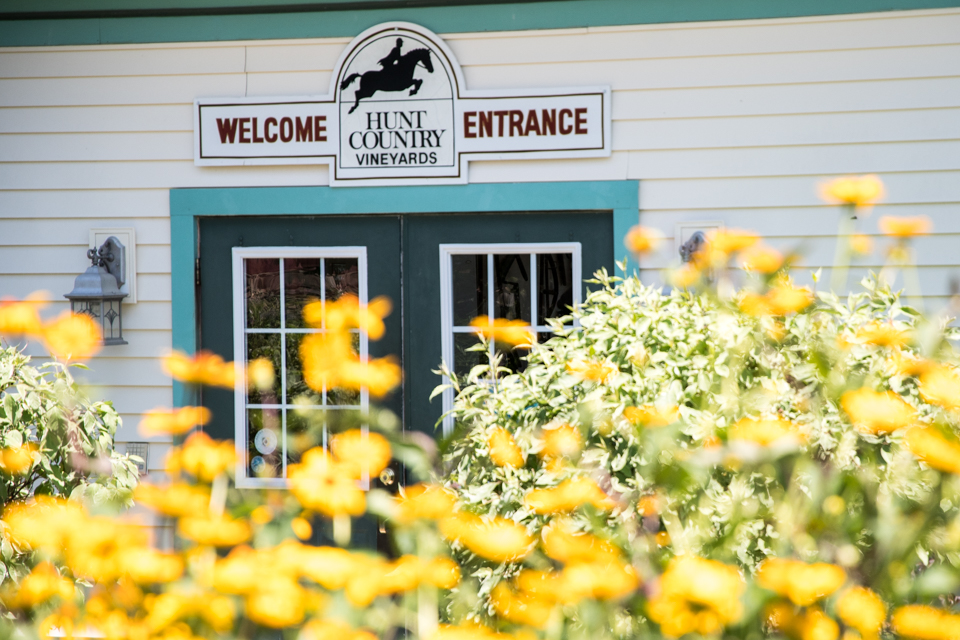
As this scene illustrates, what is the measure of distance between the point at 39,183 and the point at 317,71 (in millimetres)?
1466

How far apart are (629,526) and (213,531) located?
0.73 meters

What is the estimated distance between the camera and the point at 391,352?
12.4ft

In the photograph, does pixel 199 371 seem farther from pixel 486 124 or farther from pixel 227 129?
pixel 227 129

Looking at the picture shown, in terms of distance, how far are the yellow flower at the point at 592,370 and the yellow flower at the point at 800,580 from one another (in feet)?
2.73

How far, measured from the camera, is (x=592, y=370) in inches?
64.6

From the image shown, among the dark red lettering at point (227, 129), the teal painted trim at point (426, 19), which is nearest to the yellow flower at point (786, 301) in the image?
the teal painted trim at point (426, 19)

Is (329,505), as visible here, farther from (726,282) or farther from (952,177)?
(952,177)

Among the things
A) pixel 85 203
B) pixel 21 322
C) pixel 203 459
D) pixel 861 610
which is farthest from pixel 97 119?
pixel 861 610

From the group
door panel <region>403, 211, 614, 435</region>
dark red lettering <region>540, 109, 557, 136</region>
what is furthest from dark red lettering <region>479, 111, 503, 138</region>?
door panel <region>403, 211, 614, 435</region>

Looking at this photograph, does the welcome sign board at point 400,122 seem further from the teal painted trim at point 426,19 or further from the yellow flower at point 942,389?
the yellow flower at point 942,389

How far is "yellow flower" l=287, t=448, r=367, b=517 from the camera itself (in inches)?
37.7

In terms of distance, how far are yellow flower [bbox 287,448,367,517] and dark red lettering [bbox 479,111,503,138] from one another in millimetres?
2792

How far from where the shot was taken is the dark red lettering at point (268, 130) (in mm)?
3764

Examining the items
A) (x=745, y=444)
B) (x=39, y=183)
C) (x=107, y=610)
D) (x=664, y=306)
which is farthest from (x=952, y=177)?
(x=39, y=183)
